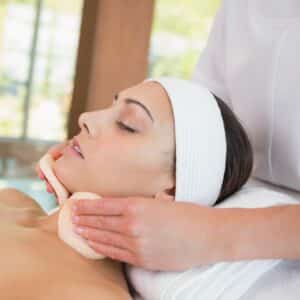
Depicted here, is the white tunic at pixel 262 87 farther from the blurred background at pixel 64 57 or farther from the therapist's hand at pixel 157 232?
the blurred background at pixel 64 57

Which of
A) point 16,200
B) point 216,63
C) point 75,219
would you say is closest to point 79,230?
point 75,219

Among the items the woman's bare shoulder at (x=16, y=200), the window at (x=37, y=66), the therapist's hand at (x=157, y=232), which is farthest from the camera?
the window at (x=37, y=66)

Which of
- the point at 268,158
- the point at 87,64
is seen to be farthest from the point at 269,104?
the point at 87,64

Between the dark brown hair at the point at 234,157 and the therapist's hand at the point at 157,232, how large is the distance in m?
0.20

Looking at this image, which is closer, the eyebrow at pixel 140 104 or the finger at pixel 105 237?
the finger at pixel 105 237

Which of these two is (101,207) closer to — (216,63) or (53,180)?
(53,180)

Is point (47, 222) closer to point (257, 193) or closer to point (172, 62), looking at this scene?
point (257, 193)

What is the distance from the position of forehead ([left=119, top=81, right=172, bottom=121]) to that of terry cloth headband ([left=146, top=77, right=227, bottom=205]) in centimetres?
1

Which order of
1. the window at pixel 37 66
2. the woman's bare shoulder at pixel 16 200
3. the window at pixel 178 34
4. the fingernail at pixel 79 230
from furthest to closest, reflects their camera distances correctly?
1. the window at pixel 178 34
2. the window at pixel 37 66
3. the woman's bare shoulder at pixel 16 200
4. the fingernail at pixel 79 230

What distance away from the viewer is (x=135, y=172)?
0.96 m

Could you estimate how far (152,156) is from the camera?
953mm

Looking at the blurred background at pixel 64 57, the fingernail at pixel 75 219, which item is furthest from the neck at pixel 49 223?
the blurred background at pixel 64 57

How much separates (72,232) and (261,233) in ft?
0.95

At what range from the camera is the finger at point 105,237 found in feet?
2.65
